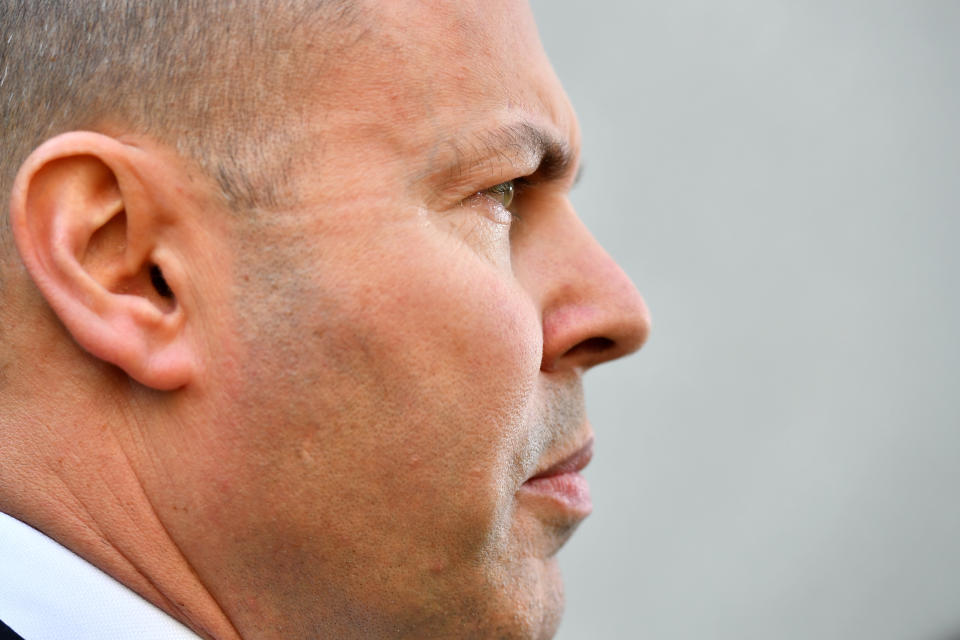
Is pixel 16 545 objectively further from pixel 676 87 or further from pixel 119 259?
pixel 676 87

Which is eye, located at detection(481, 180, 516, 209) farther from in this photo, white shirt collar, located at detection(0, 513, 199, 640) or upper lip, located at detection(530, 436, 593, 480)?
white shirt collar, located at detection(0, 513, 199, 640)

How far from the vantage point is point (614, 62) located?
215 centimetres

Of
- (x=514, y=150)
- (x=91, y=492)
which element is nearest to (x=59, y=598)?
(x=91, y=492)

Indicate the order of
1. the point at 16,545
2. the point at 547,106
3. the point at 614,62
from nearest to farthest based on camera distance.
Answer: the point at 16,545
the point at 547,106
the point at 614,62

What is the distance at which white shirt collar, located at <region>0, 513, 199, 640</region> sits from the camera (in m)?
0.82

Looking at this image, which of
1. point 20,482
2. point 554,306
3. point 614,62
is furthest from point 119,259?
point 614,62

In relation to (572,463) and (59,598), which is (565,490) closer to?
(572,463)

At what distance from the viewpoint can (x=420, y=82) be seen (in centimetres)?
89

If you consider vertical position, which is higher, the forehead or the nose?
the forehead

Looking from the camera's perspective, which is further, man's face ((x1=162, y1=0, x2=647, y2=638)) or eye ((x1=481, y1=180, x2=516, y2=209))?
eye ((x1=481, y1=180, x2=516, y2=209))

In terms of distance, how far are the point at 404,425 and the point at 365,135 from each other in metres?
0.26

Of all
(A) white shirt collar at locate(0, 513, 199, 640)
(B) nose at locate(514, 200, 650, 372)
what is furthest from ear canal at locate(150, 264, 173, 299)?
(B) nose at locate(514, 200, 650, 372)

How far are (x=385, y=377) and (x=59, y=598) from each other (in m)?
0.33

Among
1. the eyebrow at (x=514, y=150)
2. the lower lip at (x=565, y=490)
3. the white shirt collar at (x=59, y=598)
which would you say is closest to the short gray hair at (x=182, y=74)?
the eyebrow at (x=514, y=150)
